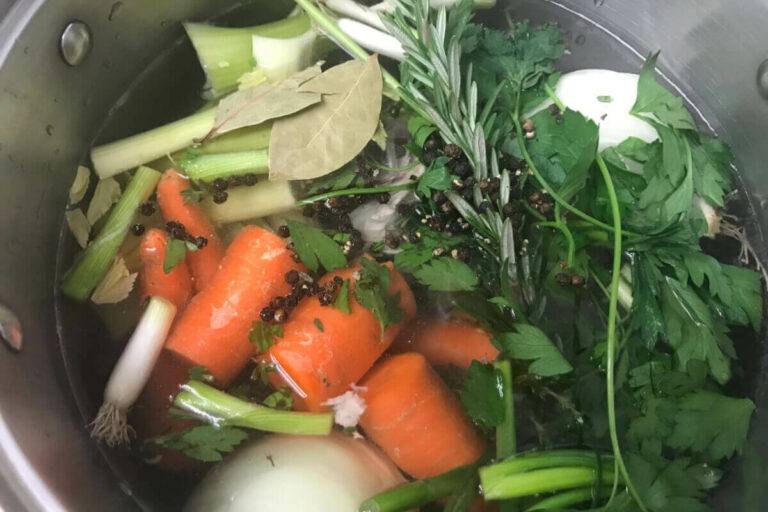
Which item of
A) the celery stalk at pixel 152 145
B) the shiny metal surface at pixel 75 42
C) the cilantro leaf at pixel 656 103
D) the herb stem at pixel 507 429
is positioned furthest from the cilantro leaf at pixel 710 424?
the shiny metal surface at pixel 75 42

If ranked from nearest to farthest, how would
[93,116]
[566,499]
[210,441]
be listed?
1. [566,499]
2. [210,441]
3. [93,116]

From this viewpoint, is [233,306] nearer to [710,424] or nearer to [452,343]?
[452,343]

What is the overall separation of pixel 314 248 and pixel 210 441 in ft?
1.22

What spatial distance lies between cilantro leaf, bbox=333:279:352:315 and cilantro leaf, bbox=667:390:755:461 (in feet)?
1.82

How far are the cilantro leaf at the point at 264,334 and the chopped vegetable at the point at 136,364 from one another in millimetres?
156

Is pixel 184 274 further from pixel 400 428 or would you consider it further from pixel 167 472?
pixel 400 428

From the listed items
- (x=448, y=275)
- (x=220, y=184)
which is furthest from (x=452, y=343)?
(x=220, y=184)

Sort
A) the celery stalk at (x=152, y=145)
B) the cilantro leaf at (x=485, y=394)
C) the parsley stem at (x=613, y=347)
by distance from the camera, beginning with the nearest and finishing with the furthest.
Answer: the parsley stem at (x=613, y=347)
the cilantro leaf at (x=485, y=394)
the celery stalk at (x=152, y=145)

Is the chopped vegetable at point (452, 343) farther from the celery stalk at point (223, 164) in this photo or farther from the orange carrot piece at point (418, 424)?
the celery stalk at point (223, 164)

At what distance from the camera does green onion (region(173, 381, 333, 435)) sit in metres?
1.12

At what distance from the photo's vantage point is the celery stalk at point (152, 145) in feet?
4.26

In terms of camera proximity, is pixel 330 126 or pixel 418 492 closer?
pixel 418 492

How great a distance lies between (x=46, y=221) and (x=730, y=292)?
1.24 metres

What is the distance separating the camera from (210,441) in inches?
44.6
